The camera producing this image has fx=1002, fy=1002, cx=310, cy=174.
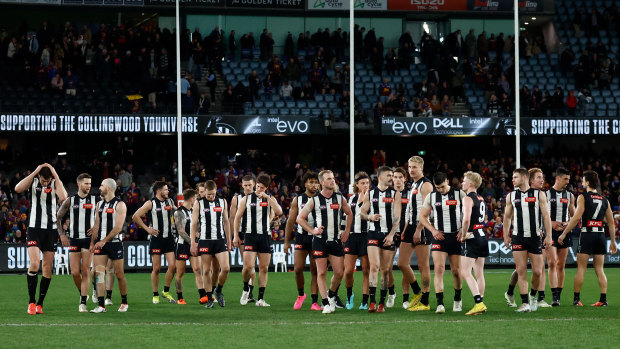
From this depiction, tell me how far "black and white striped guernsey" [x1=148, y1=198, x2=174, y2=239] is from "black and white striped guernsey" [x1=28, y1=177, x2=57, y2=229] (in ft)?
9.27

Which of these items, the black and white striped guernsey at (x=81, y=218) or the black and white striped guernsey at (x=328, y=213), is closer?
the black and white striped guernsey at (x=328, y=213)

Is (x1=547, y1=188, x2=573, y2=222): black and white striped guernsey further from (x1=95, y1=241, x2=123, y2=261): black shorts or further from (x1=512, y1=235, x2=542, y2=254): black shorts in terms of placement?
(x1=95, y1=241, x2=123, y2=261): black shorts

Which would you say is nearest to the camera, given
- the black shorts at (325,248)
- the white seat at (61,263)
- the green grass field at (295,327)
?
the green grass field at (295,327)

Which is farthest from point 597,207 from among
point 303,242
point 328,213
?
point 303,242

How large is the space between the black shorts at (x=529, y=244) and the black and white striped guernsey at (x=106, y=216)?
6143 millimetres

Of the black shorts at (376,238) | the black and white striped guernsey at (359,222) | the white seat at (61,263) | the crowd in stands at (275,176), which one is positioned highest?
the crowd in stands at (275,176)

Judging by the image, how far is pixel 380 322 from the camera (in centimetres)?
1370

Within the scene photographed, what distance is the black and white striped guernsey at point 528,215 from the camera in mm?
14938

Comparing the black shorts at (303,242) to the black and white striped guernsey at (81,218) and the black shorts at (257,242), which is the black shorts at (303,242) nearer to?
the black shorts at (257,242)

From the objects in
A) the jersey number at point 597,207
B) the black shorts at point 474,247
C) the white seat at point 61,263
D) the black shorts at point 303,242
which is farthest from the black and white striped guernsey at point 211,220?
the white seat at point 61,263

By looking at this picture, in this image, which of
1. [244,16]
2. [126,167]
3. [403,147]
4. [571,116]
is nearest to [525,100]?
[571,116]

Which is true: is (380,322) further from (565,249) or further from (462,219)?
(565,249)

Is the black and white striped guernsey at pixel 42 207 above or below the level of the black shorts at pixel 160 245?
above

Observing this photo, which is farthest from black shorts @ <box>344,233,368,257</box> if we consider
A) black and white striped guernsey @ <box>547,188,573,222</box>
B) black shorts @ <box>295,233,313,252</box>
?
black and white striped guernsey @ <box>547,188,573,222</box>
